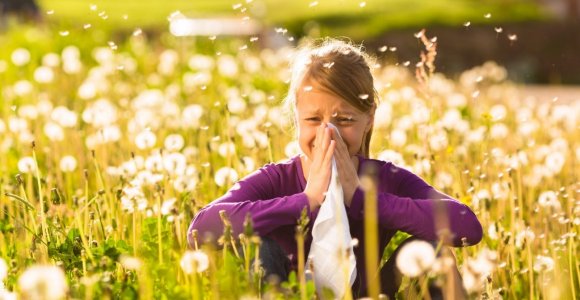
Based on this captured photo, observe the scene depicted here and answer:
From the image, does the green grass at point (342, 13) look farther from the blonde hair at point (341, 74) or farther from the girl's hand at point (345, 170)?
the girl's hand at point (345, 170)

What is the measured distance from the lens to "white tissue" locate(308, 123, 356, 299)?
270 cm

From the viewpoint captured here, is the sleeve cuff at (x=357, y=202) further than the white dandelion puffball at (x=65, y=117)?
No

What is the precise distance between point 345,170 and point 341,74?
324mm

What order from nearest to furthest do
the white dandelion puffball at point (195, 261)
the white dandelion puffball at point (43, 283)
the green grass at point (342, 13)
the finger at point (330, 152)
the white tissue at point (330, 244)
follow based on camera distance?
1. the white dandelion puffball at point (43, 283)
2. the white dandelion puffball at point (195, 261)
3. the white tissue at point (330, 244)
4. the finger at point (330, 152)
5. the green grass at point (342, 13)

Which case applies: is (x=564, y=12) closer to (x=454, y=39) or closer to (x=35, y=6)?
(x=454, y=39)

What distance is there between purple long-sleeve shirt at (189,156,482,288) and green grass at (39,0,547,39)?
11355 millimetres

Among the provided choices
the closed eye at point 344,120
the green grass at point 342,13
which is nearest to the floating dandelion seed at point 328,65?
the closed eye at point 344,120

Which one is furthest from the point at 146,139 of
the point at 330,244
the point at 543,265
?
the point at 543,265

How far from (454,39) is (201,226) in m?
12.8

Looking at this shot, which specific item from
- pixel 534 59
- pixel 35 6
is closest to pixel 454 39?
pixel 534 59

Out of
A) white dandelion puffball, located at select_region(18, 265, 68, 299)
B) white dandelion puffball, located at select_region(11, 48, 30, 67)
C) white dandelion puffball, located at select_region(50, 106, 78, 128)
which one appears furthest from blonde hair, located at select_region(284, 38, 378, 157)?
white dandelion puffball, located at select_region(11, 48, 30, 67)

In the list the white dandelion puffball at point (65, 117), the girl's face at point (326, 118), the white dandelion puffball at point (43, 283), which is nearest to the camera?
the white dandelion puffball at point (43, 283)

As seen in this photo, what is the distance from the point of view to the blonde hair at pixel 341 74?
3.04 metres

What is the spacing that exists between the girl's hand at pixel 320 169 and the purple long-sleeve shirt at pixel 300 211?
0.03 metres
